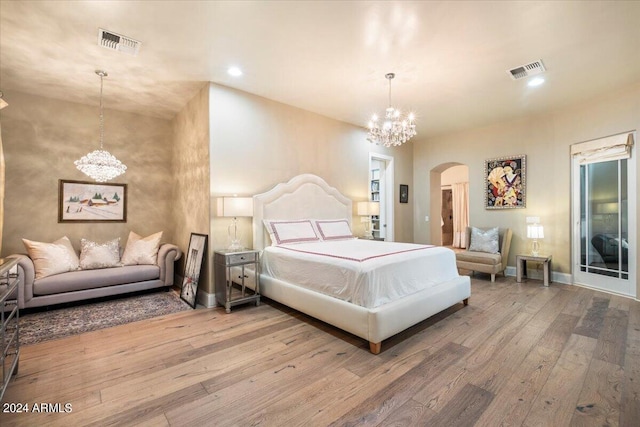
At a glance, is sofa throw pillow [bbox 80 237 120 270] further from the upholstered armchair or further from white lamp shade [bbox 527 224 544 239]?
white lamp shade [bbox 527 224 544 239]

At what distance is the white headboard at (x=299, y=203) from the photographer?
413 cm

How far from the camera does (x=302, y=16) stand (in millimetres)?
2531

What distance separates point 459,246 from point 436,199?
141 inches

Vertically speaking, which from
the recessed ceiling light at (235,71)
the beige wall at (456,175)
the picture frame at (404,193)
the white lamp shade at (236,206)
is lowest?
the white lamp shade at (236,206)


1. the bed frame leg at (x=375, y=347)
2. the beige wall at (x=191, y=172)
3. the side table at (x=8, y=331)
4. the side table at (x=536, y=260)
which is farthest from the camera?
the side table at (x=536, y=260)

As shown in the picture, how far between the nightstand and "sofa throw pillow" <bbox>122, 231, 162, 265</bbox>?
1.45 meters

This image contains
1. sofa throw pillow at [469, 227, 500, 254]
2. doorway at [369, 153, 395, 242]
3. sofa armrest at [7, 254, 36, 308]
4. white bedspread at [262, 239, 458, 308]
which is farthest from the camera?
doorway at [369, 153, 395, 242]

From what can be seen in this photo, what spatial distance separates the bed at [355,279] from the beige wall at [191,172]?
752mm

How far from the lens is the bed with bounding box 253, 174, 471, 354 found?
254cm

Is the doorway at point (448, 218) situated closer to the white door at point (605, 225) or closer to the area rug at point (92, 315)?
the white door at point (605, 225)

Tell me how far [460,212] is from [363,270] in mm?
8229

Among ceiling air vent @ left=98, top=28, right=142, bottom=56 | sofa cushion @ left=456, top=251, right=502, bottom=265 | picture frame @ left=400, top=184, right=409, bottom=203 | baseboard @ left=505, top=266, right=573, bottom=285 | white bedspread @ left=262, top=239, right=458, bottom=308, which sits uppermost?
ceiling air vent @ left=98, top=28, right=142, bottom=56

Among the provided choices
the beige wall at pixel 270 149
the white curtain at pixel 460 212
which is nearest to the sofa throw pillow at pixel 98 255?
the beige wall at pixel 270 149

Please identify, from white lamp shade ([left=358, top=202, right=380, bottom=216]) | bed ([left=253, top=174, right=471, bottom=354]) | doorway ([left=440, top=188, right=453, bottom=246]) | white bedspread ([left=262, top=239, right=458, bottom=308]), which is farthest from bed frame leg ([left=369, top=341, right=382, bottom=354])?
doorway ([left=440, top=188, right=453, bottom=246])
